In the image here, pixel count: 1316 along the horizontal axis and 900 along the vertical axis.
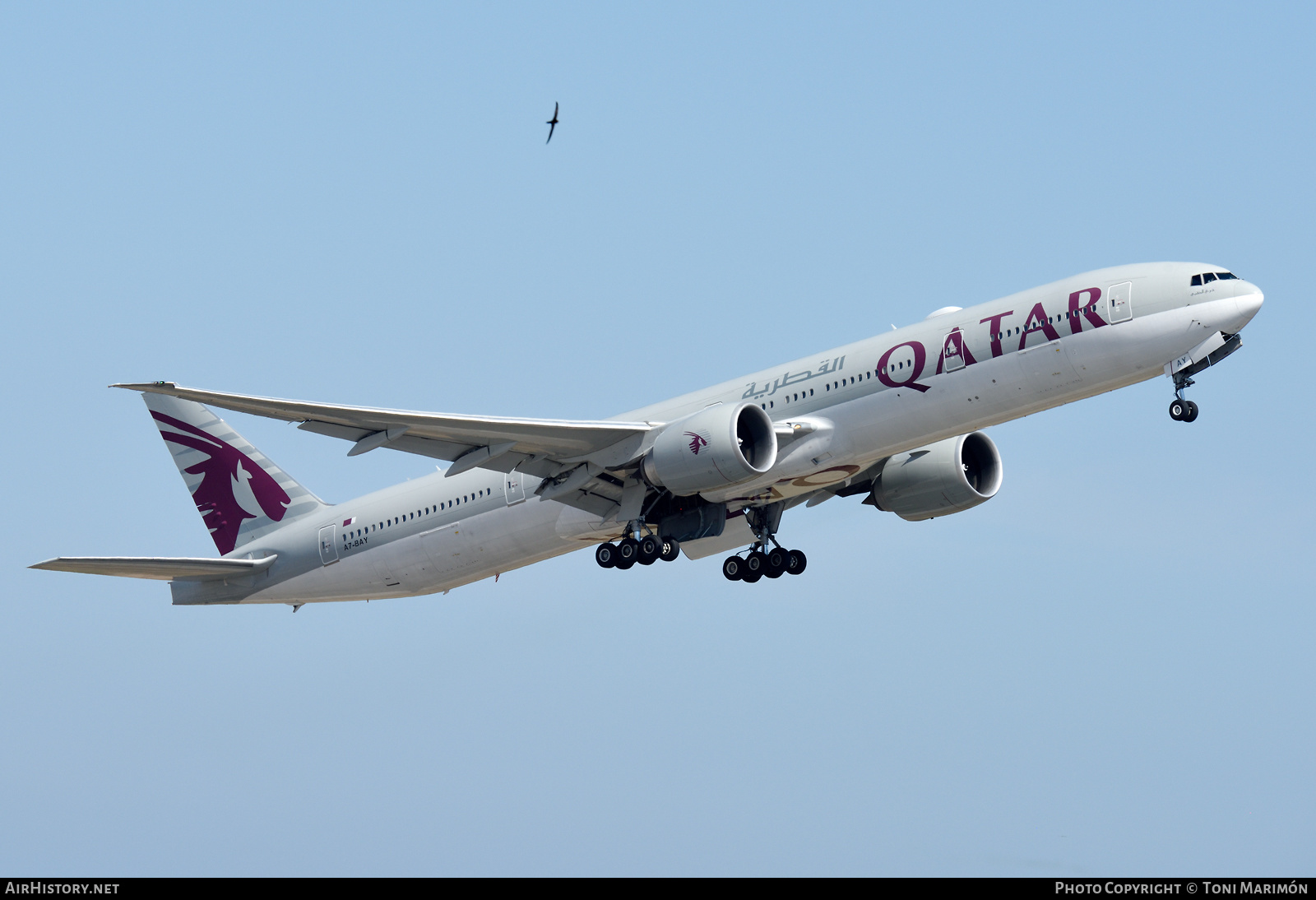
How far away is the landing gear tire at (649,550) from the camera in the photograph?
38562 millimetres

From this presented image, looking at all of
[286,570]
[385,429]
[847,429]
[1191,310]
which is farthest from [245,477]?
[1191,310]

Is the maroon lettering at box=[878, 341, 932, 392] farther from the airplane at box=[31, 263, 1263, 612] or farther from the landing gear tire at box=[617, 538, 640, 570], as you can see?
the landing gear tire at box=[617, 538, 640, 570]

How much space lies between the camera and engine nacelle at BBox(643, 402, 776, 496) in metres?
35.5

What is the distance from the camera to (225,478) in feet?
152

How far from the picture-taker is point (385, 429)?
117 ft

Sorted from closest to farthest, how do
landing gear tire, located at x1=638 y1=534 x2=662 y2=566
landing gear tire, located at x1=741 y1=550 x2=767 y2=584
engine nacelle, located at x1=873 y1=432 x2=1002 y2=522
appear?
landing gear tire, located at x1=638 y1=534 x2=662 y2=566 → engine nacelle, located at x1=873 y1=432 x2=1002 y2=522 → landing gear tire, located at x1=741 y1=550 x2=767 y2=584

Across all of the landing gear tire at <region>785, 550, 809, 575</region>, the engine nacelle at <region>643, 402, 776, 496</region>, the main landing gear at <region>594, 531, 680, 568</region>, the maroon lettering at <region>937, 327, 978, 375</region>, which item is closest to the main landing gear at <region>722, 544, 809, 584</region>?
the landing gear tire at <region>785, 550, 809, 575</region>

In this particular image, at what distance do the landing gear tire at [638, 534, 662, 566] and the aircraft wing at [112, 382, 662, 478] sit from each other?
2.09 m

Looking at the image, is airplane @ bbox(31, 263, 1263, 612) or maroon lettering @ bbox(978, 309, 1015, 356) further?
maroon lettering @ bbox(978, 309, 1015, 356)

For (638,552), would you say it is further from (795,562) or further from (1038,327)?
(1038,327)

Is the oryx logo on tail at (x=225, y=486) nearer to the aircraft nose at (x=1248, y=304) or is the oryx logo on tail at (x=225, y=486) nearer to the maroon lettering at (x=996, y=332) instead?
the maroon lettering at (x=996, y=332)

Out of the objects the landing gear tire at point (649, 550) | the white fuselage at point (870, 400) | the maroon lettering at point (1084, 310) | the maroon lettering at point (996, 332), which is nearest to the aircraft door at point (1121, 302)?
the white fuselage at point (870, 400)

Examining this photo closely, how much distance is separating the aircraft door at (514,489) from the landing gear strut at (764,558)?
5810 mm
